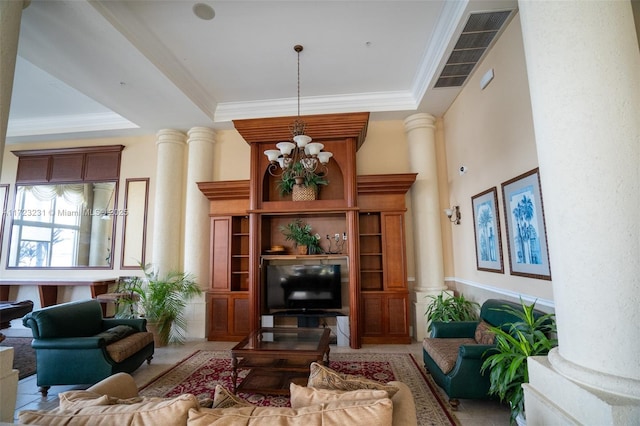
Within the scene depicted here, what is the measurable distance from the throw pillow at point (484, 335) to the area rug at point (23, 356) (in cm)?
499

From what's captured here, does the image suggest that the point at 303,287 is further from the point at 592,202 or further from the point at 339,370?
the point at 592,202

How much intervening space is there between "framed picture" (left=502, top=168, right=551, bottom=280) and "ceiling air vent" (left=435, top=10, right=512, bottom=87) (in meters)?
1.64

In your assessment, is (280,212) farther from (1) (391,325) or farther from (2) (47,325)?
(2) (47,325)

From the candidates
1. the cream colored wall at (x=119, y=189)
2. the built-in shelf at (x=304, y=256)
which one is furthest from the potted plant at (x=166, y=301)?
the built-in shelf at (x=304, y=256)

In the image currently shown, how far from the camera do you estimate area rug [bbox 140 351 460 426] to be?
2.90 meters

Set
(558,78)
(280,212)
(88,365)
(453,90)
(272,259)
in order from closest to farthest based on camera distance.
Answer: (558,78) → (88,365) → (453,90) → (280,212) → (272,259)

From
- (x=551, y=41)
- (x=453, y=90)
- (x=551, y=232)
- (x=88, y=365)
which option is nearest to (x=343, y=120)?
(x=453, y=90)

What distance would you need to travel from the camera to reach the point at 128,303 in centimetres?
489

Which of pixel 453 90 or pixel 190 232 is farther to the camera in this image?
pixel 190 232

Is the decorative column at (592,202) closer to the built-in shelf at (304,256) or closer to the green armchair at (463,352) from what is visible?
the green armchair at (463,352)

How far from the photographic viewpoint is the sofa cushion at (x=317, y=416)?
3.69 feet

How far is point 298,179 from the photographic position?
14.9 feet

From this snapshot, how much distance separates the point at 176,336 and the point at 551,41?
231 inches

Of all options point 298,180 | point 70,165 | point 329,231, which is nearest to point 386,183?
point 329,231
